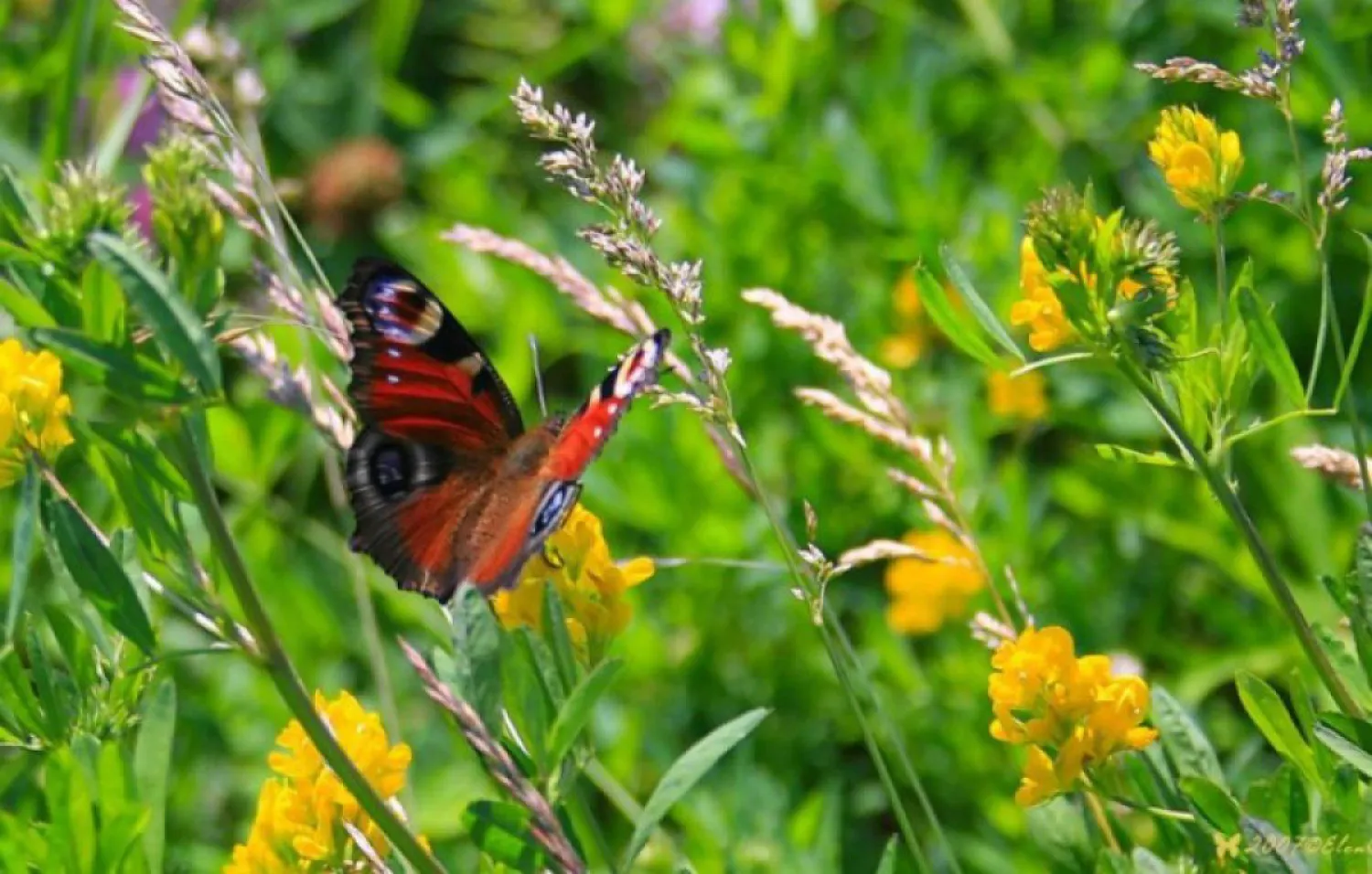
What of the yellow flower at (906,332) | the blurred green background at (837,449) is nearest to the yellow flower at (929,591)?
the blurred green background at (837,449)

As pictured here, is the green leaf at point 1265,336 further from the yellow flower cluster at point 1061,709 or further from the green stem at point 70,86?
the green stem at point 70,86

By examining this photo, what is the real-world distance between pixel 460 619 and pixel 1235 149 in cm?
68

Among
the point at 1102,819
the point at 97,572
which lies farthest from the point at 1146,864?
the point at 97,572

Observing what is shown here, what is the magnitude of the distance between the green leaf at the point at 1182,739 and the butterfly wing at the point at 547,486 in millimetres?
486

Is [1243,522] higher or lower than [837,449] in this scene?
higher

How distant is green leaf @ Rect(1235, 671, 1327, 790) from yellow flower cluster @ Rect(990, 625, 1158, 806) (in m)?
0.07

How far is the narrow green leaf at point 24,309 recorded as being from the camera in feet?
3.86

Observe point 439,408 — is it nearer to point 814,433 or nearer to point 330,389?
point 330,389

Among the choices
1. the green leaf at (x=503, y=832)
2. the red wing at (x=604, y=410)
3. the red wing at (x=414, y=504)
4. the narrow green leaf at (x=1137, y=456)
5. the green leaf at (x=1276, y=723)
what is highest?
the narrow green leaf at (x=1137, y=456)

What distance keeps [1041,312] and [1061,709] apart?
0.30 m

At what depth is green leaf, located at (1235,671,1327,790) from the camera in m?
1.29

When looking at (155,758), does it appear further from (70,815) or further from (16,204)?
(16,204)

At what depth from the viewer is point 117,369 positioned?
1.11 m

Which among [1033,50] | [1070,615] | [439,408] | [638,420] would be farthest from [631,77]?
[439,408]
